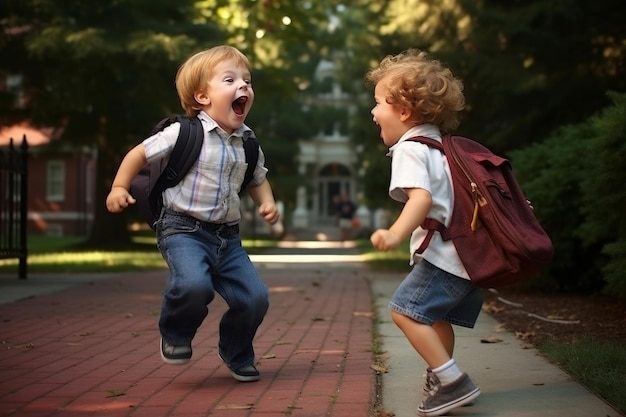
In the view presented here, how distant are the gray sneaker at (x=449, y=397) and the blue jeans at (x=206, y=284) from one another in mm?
1247

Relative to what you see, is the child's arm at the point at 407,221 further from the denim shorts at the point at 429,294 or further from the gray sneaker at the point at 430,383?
the gray sneaker at the point at 430,383

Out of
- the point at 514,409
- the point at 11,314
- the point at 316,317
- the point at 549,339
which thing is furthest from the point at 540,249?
the point at 11,314

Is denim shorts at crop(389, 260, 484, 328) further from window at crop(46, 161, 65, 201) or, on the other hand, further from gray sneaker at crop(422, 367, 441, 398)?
window at crop(46, 161, 65, 201)

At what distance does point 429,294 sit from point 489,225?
427 mm

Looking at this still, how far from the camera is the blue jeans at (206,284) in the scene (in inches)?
A: 202

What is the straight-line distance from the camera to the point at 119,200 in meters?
4.93

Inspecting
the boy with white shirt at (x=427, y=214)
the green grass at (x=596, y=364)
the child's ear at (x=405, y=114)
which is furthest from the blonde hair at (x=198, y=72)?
the green grass at (x=596, y=364)

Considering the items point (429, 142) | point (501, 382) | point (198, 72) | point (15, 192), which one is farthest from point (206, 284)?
point (15, 192)

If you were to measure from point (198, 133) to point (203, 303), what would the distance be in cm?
87

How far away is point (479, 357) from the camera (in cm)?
624

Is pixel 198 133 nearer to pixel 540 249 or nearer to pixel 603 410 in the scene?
pixel 540 249

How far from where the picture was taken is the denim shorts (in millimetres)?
4590

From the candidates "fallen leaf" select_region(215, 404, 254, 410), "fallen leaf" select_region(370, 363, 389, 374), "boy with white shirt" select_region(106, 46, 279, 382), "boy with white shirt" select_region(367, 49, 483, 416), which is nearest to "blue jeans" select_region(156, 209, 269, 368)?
"boy with white shirt" select_region(106, 46, 279, 382)

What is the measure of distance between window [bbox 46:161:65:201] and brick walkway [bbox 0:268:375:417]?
3427cm
